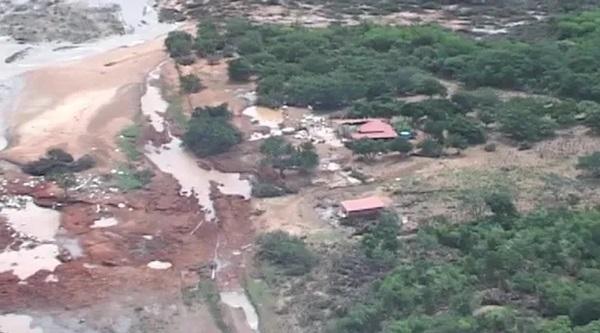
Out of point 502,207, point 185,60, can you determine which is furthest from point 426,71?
point 502,207

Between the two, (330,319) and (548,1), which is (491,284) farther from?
(548,1)

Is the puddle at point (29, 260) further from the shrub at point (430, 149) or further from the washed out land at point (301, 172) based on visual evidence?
the shrub at point (430, 149)

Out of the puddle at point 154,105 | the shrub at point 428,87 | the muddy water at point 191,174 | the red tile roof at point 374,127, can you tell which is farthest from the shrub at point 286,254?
the shrub at point 428,87

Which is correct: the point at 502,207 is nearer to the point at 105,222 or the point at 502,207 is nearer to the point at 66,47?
the point at 105,222

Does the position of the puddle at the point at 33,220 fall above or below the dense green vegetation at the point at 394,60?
above

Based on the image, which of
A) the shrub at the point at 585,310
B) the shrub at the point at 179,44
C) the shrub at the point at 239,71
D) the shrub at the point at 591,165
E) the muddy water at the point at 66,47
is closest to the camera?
the shrub at the point at 585,310
